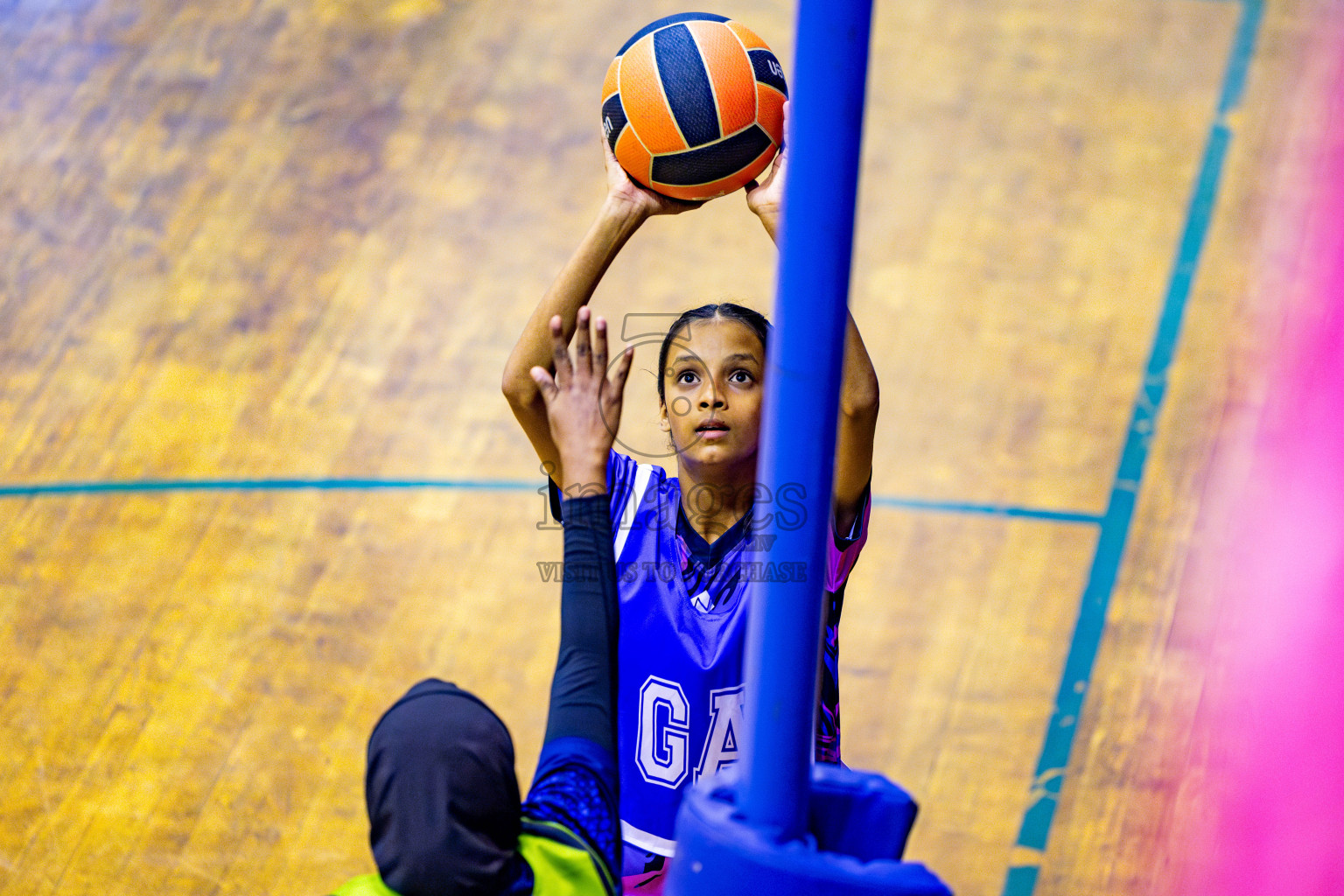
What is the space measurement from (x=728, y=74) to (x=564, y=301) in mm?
586

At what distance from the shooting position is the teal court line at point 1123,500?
3.57 m

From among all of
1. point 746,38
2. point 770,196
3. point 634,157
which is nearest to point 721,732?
point 770,196

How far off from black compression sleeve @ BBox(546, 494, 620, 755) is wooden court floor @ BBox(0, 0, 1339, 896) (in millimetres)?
2082

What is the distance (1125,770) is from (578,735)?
2552 millimetres

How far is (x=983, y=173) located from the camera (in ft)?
18.0

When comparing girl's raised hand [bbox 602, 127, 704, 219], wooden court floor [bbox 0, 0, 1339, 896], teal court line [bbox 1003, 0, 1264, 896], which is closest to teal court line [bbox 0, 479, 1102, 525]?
wooden court floor [bbox 0, 0, 1339, 896]

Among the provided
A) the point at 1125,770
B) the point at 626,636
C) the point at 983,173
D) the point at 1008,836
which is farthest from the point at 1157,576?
the point at 626,636

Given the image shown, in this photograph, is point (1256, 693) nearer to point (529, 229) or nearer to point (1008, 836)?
point (1008, 836)

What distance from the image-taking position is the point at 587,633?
1.63 m

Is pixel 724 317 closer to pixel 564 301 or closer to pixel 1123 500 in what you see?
pixel 564 301

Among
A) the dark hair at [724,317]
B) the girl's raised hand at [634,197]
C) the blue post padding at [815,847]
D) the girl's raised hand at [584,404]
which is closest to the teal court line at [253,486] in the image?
the dark hair at [724,317]

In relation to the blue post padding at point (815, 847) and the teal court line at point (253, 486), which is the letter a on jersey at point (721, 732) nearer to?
the blue post padding at point (815, 847)

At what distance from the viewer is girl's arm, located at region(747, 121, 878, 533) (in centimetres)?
211

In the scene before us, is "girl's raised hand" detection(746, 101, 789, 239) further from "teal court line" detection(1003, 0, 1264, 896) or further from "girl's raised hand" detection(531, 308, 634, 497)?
"teal court line" detection(1003, 0, 1264, 896)
